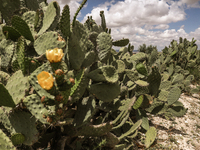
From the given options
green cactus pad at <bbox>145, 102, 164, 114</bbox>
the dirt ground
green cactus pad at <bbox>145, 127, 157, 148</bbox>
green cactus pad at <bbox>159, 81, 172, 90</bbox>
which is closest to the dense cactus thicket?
green cactus pad at <bbox>145, 127, 157, 148</bbox>

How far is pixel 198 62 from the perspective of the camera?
6461 mm

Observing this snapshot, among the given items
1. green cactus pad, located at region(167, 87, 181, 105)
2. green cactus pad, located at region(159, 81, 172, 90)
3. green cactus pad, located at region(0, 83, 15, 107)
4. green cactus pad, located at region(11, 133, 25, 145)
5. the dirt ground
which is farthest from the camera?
green cactus pad, located at region(159, 81, 172, 90)

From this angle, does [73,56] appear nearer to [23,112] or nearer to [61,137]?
[23,112]

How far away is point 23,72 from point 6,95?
223 millimetres

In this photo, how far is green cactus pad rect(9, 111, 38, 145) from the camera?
90 centimetres

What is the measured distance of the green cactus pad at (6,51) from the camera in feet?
3.80

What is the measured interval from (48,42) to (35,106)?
1.57 ft

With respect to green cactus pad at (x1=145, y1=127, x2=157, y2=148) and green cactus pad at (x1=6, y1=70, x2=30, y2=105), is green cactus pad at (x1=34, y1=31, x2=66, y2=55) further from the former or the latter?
green cactus pad at (x1=145, y1=127, x2=157, y2=148)

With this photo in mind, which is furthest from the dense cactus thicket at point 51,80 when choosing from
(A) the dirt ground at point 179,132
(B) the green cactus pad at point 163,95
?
(A) the dirt ground at point 179,132

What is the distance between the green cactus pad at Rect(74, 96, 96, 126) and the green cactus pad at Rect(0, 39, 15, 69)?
2.36ft

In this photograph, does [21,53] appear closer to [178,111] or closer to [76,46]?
[76,46]

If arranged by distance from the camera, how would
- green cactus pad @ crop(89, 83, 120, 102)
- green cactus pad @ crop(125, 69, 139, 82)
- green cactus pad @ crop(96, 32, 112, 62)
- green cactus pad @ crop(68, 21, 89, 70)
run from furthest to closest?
1. green cactus pad @ crop(125, 69, 139, 82)
2. green cactus pad @ crop(96, 32, 112, 62)
3. green cactus pad @ crop(89, 83, 120, 102)
4. green cactus pad @ crop(68, 21, 89, 70)

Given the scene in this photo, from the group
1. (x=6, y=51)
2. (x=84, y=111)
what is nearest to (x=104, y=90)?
(x=84, y=111)

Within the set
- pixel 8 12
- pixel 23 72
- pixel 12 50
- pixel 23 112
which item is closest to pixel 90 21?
pixel 8 12
